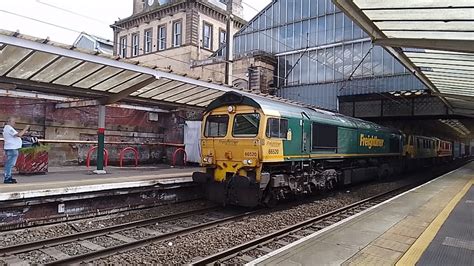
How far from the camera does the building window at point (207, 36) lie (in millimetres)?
36656

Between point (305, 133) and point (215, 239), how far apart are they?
5229mm

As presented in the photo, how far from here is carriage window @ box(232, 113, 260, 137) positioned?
9.97 meters

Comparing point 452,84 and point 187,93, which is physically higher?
point 452,84

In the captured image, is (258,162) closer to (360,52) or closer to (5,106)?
(5,106)

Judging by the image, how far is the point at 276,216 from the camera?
979 cm

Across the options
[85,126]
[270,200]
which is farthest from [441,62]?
[85,126]

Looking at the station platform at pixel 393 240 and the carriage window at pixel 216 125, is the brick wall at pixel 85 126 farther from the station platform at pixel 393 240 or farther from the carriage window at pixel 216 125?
the station platform at pixel 393 240

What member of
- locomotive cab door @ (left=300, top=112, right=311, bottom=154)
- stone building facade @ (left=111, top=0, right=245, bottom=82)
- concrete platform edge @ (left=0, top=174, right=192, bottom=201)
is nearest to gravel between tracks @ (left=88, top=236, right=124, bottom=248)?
concrete platform edge @ (left=0, top=174, right=192, bottom=201)

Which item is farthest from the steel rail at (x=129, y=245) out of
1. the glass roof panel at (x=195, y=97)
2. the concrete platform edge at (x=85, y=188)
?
the glass roof panel at (x=195, y=97)

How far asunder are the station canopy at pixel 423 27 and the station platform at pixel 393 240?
4.27 meters

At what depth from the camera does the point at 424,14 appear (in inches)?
315

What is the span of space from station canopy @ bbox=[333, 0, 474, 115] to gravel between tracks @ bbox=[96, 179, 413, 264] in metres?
5.21

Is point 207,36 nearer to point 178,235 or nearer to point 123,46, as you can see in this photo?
point 123,46

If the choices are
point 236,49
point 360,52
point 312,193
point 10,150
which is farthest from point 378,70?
point 10,150
